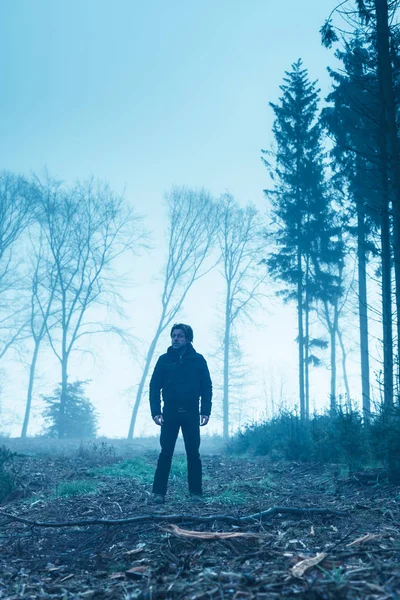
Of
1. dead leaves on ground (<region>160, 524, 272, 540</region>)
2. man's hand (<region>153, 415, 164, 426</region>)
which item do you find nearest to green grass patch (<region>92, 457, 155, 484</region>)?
man's hand (<region>153, 415, 164, 426</region>)

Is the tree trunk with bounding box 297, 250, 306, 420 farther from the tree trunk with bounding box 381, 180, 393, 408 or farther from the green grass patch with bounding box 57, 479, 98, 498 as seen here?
the green grass patch with bounding box 57, 479, 98, 498

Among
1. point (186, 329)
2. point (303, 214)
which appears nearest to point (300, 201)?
point (303, 214)

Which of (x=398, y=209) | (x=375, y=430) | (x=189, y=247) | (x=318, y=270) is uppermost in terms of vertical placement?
(x=189, y=247)

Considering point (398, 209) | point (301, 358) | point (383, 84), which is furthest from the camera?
point (301, 358)

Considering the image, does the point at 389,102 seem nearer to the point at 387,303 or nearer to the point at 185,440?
the point at 387,303

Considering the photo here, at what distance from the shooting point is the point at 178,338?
618cm

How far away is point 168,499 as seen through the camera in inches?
232

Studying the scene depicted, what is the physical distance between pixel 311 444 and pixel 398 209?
17.9 ft

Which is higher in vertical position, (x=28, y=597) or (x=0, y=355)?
(x=0, y=355)

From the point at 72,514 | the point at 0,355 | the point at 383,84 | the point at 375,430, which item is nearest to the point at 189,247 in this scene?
the point at 0,355

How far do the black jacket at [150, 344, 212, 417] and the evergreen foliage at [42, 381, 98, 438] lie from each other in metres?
22.1

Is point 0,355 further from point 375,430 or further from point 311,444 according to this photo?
point 375,430

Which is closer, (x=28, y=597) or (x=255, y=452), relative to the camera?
(x=28, y=597)

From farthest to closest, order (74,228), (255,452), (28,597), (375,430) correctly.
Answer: (74,228)
(255,452)
(375,430)
(28,597)
